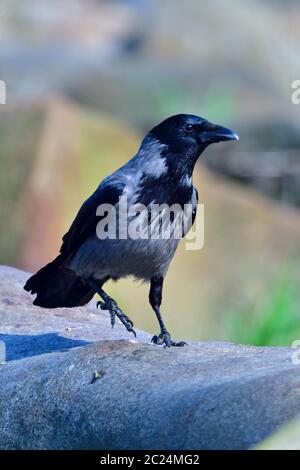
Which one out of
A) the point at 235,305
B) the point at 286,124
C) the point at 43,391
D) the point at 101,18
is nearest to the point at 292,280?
the point at 235,305

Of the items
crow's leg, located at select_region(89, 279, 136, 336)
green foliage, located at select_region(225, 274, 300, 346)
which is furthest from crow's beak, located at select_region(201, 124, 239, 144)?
green foliage, located at select_region(225, 274, 300, 346)

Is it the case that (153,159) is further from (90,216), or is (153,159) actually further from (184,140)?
(90,216)

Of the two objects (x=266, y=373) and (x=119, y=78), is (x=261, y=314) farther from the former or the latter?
(x=119, y=78)

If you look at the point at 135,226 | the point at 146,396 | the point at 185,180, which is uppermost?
the point at 185,180

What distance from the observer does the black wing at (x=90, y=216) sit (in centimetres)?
599

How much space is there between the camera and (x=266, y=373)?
4426 mm

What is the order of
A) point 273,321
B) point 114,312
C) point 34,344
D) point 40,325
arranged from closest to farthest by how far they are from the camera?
point 114,312 → point 34,344 → point 40,325 → point 273,321

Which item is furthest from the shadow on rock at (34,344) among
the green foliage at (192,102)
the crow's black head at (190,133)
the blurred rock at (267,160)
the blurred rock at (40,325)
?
the green foliage at (192,102)

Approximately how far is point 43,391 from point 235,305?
431 cm

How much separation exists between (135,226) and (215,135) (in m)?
0.68

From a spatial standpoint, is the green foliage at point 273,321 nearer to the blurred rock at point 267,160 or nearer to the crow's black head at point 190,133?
the crow's black head at point 190,133

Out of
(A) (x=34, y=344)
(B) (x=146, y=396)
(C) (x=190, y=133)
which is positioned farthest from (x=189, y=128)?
(B) (x=146, y=396)

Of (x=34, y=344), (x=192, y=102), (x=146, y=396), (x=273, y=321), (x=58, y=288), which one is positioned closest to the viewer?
(x=146, y=396)

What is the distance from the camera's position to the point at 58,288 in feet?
20.9
